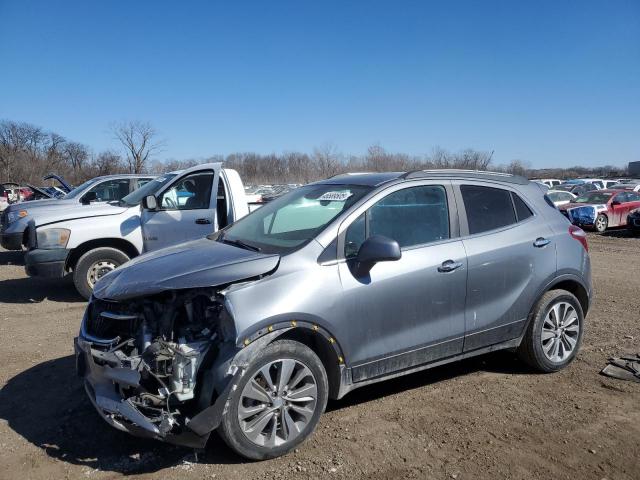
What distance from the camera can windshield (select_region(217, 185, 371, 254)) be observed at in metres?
3.81

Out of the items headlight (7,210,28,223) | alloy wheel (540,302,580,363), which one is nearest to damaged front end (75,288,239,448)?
alloy wheel (540,302,580,363)

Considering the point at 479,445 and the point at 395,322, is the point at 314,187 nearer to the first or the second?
the point at 395,322

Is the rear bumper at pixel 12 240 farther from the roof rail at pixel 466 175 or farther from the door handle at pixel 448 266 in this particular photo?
the door handle at pixel 448 266

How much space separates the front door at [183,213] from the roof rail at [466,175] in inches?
164

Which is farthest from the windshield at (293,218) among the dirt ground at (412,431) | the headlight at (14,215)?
the headlight at (14,215)

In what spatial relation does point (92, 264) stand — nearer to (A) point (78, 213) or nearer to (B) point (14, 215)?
(A) point (78, 213)

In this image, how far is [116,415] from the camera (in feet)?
10.3

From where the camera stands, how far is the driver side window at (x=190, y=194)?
25.7 ft

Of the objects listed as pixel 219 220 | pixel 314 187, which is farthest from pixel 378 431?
pixel 219 220

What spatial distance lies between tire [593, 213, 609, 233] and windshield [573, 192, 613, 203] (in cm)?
72

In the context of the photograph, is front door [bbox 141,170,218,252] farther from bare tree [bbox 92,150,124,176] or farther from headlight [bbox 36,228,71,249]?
bare tree [bbox 92,150,124,176]

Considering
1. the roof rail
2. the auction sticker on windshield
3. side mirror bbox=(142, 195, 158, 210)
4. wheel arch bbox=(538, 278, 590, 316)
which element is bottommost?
wheel arch bbox=(538, 278, 590, 316)

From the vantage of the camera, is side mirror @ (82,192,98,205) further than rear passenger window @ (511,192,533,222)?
Yes

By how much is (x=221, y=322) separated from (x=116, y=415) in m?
0.85
